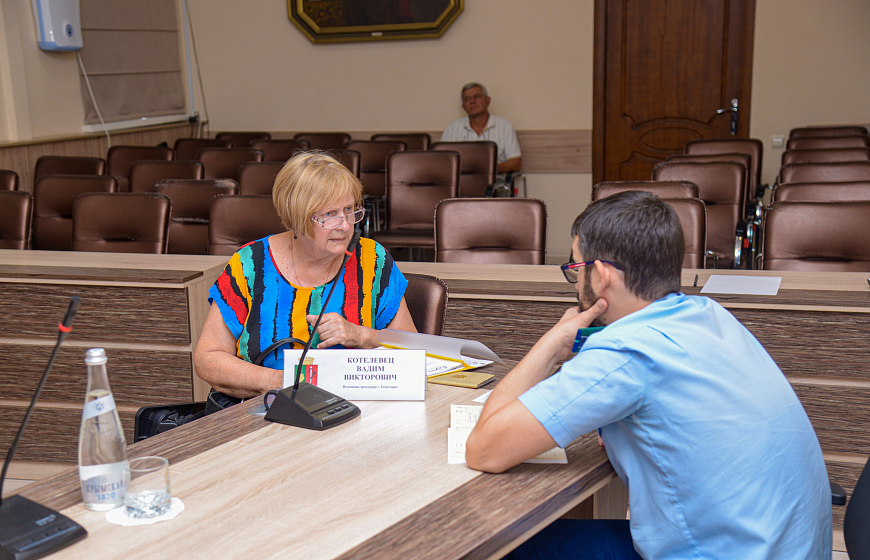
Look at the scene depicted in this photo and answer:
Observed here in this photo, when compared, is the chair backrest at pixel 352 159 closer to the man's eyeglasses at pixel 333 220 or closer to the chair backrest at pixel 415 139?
the chair backrest at pixel 415 139

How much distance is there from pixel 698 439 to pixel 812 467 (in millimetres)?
219

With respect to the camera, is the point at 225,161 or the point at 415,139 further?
the point at 415,139

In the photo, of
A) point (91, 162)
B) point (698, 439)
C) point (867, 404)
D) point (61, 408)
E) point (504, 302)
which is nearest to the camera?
point (698, 439)

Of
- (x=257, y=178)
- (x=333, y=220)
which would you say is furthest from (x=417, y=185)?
(x=333, y=220)

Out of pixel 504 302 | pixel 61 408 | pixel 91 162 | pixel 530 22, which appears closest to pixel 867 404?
pixel 504 302

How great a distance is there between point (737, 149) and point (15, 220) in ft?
14.3

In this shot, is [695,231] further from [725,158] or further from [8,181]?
[8,181]

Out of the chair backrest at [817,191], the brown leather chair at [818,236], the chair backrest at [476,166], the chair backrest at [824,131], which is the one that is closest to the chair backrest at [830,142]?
the chair backrest at [824,131]

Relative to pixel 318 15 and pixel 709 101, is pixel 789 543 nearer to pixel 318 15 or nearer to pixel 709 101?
pixel 709 101

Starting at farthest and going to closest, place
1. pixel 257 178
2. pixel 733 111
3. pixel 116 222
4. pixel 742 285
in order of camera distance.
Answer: pixel 733 111 < pixel 257 178 < pixel 116 222 < pixel 742 285

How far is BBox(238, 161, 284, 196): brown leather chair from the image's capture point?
430 centimetres

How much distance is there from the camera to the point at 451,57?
23.0ft

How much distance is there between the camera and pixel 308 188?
177cm

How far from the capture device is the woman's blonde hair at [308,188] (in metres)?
1.76
